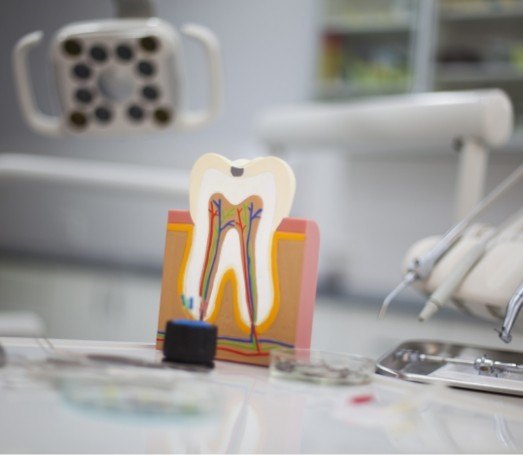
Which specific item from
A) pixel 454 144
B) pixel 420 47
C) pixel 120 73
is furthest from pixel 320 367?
pixel 420 47

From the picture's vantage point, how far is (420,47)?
312 centimetres

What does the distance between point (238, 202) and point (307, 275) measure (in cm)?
9

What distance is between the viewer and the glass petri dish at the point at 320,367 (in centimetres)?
60

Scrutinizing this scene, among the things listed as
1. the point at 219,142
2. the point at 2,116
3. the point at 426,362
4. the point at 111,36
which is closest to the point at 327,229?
the point at 219,142

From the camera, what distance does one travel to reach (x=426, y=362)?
2.62ft

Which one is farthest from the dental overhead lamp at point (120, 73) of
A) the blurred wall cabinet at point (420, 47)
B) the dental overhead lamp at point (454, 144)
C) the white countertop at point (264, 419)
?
the blurred wall cabinet at point (420, 47)

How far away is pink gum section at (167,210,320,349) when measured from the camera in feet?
2.21

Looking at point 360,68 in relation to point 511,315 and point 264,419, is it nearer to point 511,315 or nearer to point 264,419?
point 511,315

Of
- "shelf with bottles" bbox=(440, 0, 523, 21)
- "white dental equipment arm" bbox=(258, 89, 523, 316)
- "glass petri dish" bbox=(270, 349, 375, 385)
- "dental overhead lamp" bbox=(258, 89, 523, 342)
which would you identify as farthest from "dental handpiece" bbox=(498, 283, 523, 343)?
"shelf with bottles" bbox=(440, 0, 523, 21)

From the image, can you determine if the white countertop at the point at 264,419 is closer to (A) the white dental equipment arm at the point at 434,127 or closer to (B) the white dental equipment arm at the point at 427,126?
(A) the white dental equipment arm at the point at 434,127

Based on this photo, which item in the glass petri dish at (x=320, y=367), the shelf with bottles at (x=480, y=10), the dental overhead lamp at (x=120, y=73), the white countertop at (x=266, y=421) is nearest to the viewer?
the white countertop at (x=266, y=421)

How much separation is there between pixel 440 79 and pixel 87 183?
174 cm

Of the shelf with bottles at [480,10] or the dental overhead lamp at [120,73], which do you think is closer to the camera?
the dental overhead lamp at [120,73]

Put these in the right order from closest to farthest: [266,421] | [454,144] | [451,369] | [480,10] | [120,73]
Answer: [266,421], [451,369], [120,73], [454,144], [480,10]
